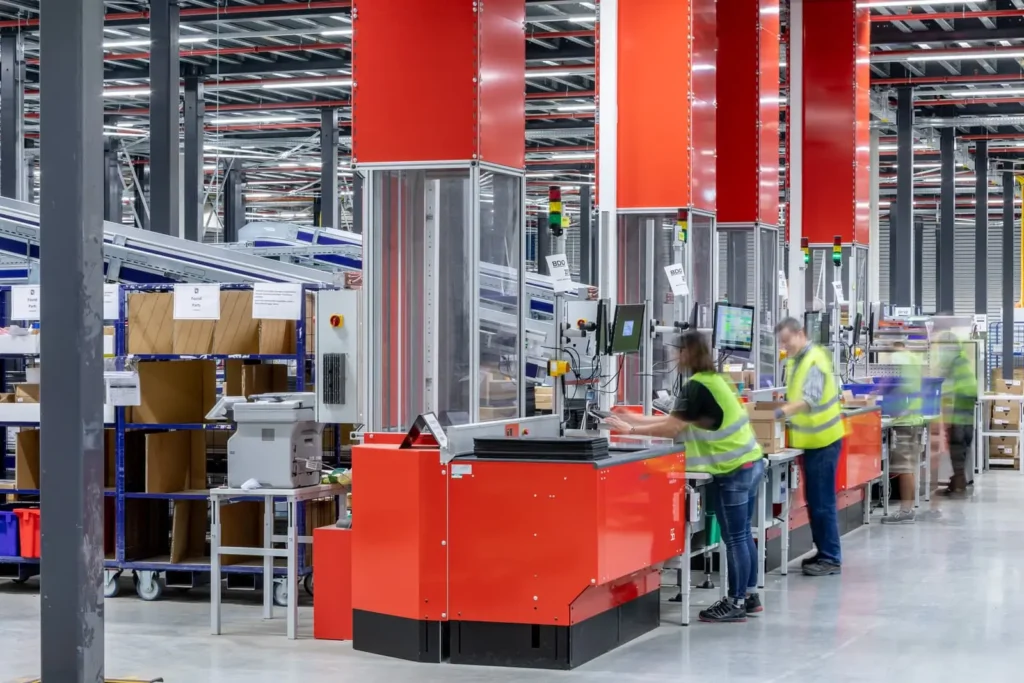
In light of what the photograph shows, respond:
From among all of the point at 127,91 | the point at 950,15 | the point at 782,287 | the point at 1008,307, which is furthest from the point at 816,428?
the point at 1008,307

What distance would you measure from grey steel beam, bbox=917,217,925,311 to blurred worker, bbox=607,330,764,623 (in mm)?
27560

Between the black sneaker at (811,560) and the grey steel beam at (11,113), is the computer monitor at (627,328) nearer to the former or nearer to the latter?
the black sneaker at (811,560)

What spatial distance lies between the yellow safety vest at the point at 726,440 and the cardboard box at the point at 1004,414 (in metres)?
10.0

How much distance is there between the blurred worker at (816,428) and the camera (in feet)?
28.5

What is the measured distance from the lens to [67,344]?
5059 mm

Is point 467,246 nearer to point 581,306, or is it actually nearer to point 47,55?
point 581,306

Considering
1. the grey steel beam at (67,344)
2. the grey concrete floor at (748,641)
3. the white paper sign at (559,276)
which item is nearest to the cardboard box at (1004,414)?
the grey concrete floor at (748,641)

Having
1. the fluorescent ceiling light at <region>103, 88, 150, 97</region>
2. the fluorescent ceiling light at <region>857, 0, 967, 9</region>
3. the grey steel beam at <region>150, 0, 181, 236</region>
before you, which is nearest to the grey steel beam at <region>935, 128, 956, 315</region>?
the fluorescent ceiling light at <region>857, 0, 967, 9</region>

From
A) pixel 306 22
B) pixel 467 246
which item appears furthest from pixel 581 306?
pixel 306 22

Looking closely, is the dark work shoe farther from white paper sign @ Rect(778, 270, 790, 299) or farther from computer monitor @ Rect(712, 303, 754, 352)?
white paper sign @ Rect(778, 270, 790, 299)

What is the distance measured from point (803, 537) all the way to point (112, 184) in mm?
14484

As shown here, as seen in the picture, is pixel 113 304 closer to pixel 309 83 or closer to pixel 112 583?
pixel 112 583

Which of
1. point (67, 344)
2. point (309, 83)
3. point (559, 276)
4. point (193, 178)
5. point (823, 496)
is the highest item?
point (309, 83)

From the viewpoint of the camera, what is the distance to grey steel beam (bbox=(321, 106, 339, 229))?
786 inches
